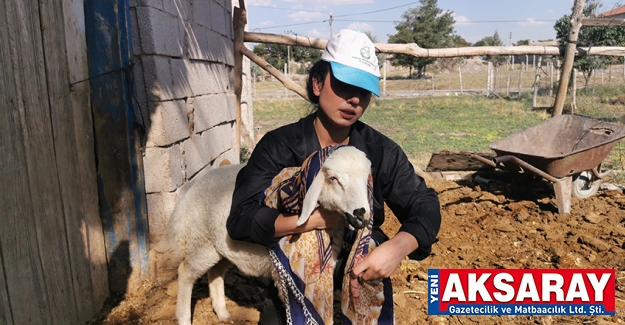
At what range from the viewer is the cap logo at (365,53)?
177cm

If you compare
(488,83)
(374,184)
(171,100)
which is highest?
(488,83)

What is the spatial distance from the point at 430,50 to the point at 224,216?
4.83 metres

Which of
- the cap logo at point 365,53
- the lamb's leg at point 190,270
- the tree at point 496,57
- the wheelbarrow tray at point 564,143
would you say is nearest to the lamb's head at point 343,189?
the cap logo at point 365,53

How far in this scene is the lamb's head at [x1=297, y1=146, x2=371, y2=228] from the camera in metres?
1.60

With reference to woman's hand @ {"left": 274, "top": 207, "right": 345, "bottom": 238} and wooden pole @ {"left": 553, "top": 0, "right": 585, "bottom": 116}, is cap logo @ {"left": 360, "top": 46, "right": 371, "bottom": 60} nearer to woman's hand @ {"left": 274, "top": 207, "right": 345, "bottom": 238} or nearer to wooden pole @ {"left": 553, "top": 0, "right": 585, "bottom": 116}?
woman's hand @ {"left": 274, "top": 207, "right": 345, "bottom": 238}

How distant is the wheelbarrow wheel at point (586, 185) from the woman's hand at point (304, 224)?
5.38m

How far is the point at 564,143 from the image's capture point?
247 inches

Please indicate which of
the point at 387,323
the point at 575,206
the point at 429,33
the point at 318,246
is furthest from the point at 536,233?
the point at 429,33

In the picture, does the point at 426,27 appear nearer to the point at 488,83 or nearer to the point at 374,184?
the point at 488,83

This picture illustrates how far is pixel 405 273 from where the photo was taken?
3820 millimetres

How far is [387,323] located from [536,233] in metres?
3.53

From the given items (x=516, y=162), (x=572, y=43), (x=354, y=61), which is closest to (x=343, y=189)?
(x=354, y=61)

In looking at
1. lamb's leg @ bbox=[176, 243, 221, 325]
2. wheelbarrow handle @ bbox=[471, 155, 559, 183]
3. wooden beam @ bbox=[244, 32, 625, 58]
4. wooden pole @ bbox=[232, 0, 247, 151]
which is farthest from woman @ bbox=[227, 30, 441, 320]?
wooden beam @ bbox=[244, 32, 625, 58]

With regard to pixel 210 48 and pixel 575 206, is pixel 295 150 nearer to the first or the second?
pixel 210 48
